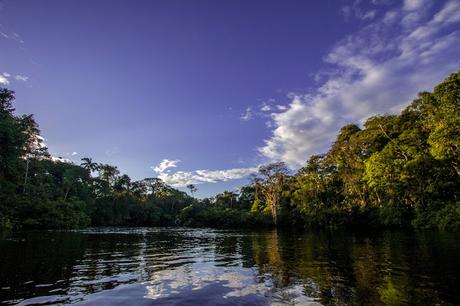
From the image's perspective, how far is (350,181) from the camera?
55.7 meters

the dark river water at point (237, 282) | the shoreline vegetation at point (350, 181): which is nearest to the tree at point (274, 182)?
the shoreline vegetation at point (350, 181)

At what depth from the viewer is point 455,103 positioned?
3650cm

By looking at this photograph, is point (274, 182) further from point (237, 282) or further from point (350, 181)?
point (237, 282)

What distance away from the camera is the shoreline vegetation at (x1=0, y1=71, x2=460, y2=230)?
3878 cm

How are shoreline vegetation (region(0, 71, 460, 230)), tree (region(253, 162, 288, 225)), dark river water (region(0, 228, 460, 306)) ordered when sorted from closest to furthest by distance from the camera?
1. dark river water (region(0, 228, 460, 306))
2. shoreline vegetation (region(0, 71, 460, 230))
3. tree (region(253, 162, 288, 225))

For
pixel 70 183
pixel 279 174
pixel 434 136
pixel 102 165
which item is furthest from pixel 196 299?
pixel 102 165

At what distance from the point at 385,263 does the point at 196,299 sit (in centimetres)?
946

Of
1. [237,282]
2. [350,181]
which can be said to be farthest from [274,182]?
[237,282]

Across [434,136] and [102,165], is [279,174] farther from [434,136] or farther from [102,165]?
[102,165]

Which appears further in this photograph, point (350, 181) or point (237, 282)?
point (350, 181)

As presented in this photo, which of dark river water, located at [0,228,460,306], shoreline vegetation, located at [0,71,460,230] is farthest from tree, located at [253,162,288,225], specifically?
dark river water, located at [0,228,460,306]

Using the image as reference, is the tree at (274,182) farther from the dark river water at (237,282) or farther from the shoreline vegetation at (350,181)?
the dark river water at (237,282)

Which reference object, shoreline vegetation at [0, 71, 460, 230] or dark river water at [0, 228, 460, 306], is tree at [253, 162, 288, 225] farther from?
dark river water at [0, 228, 460, 306]

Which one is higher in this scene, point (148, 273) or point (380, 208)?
point (380, 208)
